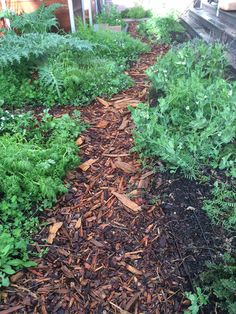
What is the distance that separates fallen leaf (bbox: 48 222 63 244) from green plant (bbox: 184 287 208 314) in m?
1.00

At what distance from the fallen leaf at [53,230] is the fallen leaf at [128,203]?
1.70 feet

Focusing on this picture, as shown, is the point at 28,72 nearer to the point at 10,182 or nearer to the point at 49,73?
the point at 49,73

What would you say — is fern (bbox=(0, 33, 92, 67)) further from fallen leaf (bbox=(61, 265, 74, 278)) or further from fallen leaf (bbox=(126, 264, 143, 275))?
fallen leaf (bbox=(126, 264, 143, 275))

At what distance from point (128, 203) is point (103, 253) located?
49 centimetres

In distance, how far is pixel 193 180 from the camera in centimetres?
241

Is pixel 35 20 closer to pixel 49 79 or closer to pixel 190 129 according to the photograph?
pixel 49 79

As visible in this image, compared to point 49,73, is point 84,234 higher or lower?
lower

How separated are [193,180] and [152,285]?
0.95 m

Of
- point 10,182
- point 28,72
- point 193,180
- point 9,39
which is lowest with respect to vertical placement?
point 193,180

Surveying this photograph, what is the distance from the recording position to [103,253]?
2010 millimetres

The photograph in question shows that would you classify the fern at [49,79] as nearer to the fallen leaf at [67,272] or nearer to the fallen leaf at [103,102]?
the fallen leaf at [103,102]

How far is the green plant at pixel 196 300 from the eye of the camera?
1557 mm

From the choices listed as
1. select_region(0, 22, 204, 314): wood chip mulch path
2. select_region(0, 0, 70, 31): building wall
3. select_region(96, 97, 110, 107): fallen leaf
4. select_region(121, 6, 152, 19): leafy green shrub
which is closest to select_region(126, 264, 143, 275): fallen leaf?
select_region(0, 22, 204, 314): wood chip mulch path

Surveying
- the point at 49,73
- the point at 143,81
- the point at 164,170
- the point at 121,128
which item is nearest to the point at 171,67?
the point at 143,81
